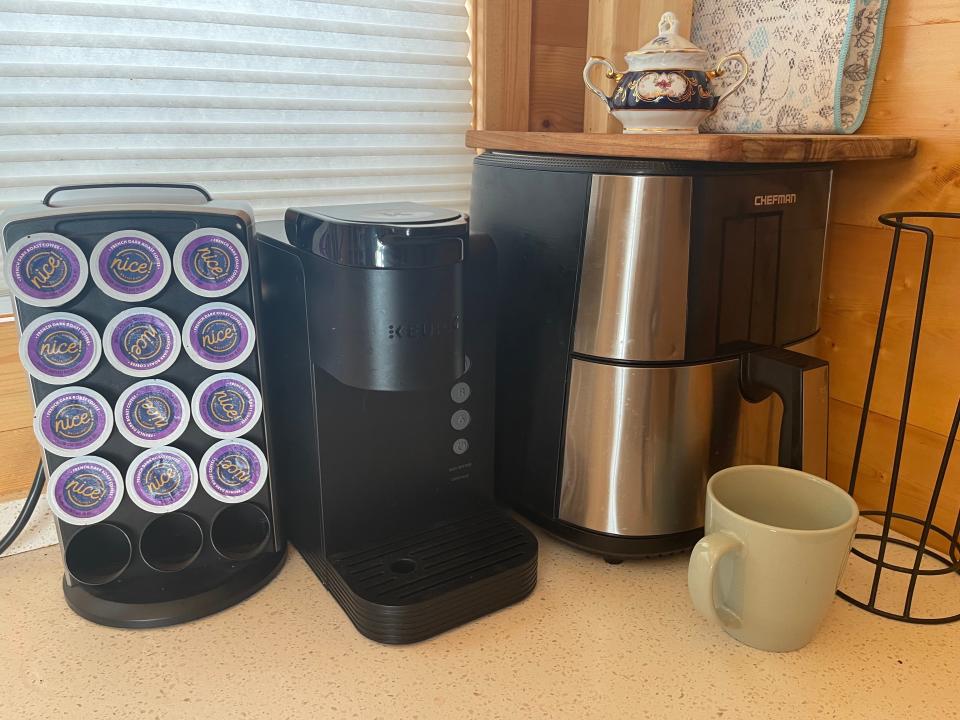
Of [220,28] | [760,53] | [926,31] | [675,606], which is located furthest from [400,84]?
[675,606]

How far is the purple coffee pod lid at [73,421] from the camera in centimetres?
59

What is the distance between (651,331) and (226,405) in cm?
36

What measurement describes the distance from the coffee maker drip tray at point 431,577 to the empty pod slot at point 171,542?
10cm

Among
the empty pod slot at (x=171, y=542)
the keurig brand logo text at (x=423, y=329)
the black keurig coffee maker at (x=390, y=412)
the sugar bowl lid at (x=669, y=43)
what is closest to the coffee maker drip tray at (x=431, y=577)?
the black keurig coffee maker at (x=390, y=412)

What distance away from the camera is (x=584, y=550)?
728 mm

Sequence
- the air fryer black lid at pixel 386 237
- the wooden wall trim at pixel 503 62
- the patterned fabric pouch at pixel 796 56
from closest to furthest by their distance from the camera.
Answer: the air fryer black lid at pixel 386 237 < the patterned fabric pouch at pixel 796 56 < the wooden wall trim at pixel 503 62

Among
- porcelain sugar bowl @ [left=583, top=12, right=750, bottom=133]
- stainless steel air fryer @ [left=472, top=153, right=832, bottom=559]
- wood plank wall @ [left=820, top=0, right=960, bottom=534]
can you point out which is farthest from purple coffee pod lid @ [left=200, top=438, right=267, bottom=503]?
wood plank wall @ [left=820, top=0, right=960, bottom=534]

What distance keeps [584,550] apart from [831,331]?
38 cm

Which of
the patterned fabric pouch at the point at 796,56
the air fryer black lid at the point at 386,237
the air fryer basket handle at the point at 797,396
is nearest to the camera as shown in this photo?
the air fryer black lid at the point at 386,237

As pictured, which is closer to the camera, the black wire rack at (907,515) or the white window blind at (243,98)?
the black wire rack at (907,515)

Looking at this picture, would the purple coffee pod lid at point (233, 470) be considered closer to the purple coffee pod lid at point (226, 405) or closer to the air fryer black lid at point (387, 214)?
the purple coffee pod lid at point (226, 405)

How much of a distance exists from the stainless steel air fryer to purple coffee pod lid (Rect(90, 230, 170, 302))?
312mm

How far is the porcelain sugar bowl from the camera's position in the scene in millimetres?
708

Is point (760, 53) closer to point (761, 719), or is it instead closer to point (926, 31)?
point (926, 31)
